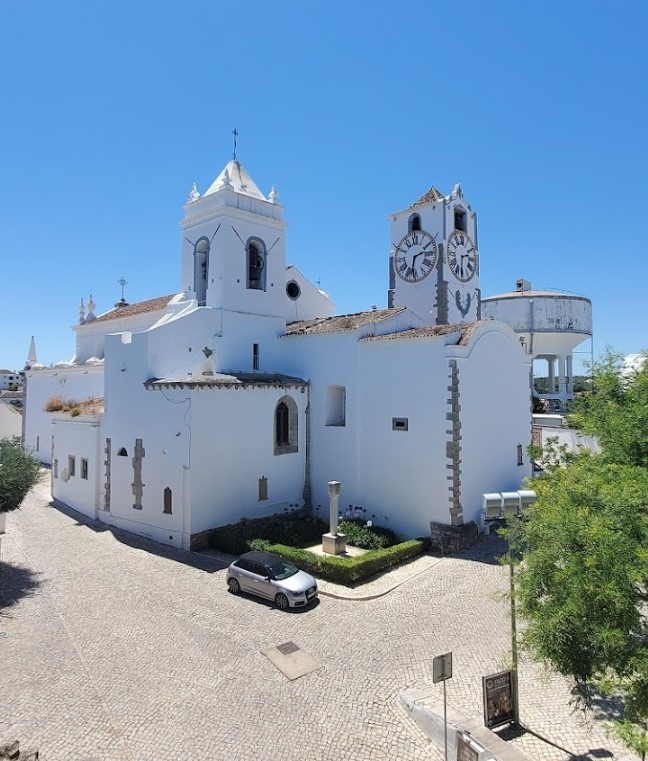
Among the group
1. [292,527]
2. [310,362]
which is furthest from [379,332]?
[292,527]

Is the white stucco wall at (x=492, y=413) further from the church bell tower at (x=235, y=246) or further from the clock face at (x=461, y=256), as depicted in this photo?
the church bell tower at (x=235, y=246)

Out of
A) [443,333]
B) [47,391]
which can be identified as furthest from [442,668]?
[47,391]

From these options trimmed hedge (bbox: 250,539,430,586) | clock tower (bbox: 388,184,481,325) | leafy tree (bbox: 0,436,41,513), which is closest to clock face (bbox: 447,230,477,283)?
clock tower (bbox: 388,184,481,325)

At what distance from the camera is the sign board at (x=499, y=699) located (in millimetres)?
9391

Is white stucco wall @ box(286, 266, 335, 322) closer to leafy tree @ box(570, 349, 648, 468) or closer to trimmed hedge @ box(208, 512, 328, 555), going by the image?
trimmed hedge @ box(208, 512, 328, 555)

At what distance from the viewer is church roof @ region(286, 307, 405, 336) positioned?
2267 cm

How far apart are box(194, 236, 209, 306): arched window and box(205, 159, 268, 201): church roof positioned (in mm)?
2454

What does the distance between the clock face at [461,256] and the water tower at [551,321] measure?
32.1 feet

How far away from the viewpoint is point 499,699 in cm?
959

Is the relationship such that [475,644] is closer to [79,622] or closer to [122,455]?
[79,622]

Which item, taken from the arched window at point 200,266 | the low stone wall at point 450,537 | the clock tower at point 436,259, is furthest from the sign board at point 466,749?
the clock tower at point 436,259

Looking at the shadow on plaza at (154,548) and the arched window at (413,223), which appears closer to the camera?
the shadow on plaza at (154,548)

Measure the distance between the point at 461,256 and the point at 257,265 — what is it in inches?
440

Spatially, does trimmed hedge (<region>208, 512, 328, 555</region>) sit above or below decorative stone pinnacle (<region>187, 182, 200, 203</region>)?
below
